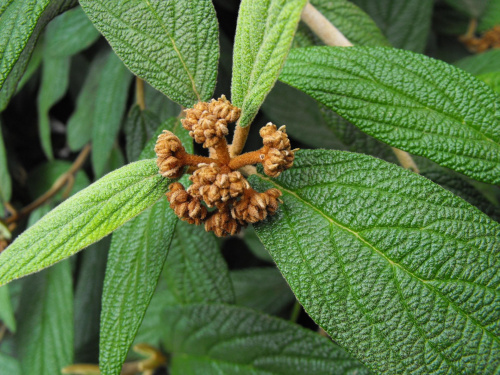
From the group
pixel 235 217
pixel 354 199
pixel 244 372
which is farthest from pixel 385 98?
pixel 244 372

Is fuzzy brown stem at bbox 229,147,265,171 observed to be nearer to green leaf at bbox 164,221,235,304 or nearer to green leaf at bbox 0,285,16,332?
green leaf at bbox 164,221,235,304

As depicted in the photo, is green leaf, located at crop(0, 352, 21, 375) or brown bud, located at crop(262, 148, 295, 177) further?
green leaf, located at crop(0, 352, 21, 375)

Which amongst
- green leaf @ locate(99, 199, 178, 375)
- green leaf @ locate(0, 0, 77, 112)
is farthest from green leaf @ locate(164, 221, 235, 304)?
green leaf @ locate(0, 0, 77, 112)

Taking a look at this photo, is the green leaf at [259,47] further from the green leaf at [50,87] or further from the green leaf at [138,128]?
the green leaf at [50,87]

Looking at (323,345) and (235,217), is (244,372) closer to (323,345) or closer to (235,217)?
(323,345)

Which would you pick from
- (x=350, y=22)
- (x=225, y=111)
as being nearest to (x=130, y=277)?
(x=225, y=111)

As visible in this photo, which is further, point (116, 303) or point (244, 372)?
point (244, 372)
